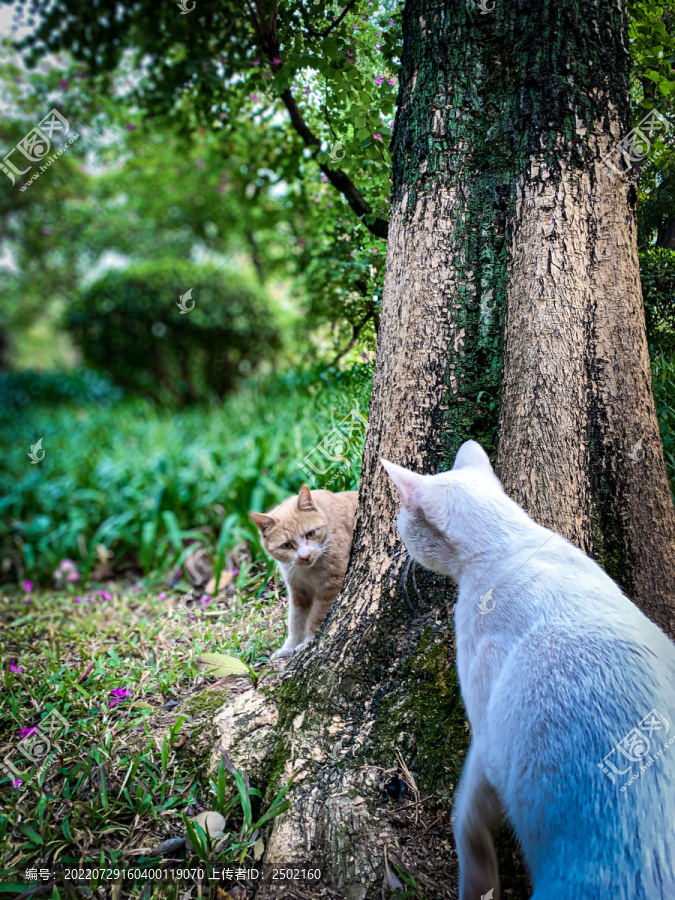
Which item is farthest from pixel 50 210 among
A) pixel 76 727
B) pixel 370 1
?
pixel 76 727

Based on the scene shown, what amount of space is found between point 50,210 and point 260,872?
27.6 feet

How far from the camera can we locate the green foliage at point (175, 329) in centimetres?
718

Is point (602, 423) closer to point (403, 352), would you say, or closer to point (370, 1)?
point (403, 352)

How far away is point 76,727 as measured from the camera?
193 centimetres

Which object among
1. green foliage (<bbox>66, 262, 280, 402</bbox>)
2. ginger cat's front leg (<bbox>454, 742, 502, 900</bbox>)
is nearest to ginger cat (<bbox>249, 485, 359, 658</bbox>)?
ginger cat's front leg (<bbox>454, 742, 502, 900</bbox>)

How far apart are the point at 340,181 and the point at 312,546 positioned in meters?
1.42

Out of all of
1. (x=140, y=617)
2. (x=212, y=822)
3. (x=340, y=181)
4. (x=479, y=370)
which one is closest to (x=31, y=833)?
(x=212, y=822)
